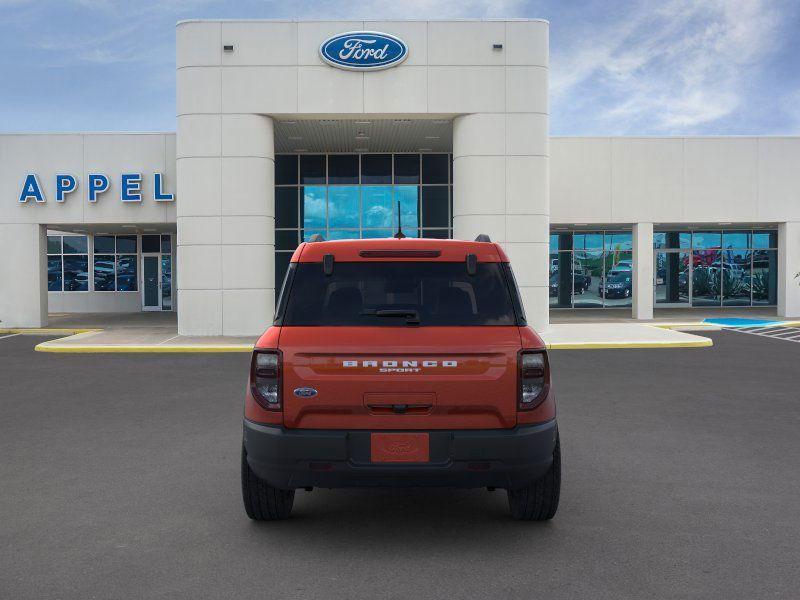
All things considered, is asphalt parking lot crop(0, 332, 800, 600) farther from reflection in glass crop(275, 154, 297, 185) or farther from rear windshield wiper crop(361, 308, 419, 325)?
reflection in glass crop(275, 154, 297, 185)

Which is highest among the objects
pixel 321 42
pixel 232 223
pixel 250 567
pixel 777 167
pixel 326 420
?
pixel 321 42

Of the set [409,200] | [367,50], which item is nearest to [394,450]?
[367,50]

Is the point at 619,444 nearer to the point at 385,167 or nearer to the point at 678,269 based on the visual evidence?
the point at 385,167

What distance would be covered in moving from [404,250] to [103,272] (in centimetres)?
2834

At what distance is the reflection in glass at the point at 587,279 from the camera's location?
1200 inches

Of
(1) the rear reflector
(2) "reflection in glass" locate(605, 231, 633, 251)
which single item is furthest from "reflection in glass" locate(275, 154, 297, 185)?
(1) the rear reflector

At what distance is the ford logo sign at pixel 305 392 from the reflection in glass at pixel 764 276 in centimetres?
3183

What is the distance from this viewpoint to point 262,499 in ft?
15.1

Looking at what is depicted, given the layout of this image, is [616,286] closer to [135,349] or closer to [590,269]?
[590,269]

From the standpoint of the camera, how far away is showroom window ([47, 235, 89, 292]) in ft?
97.5

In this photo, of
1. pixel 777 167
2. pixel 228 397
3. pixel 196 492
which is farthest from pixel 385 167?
pixel 196 492

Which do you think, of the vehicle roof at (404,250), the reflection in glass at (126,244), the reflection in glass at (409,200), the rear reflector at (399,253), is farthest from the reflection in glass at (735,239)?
the rear reflector at (399,253)

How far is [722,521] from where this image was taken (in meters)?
4.72

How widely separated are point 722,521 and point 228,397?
6.62m
